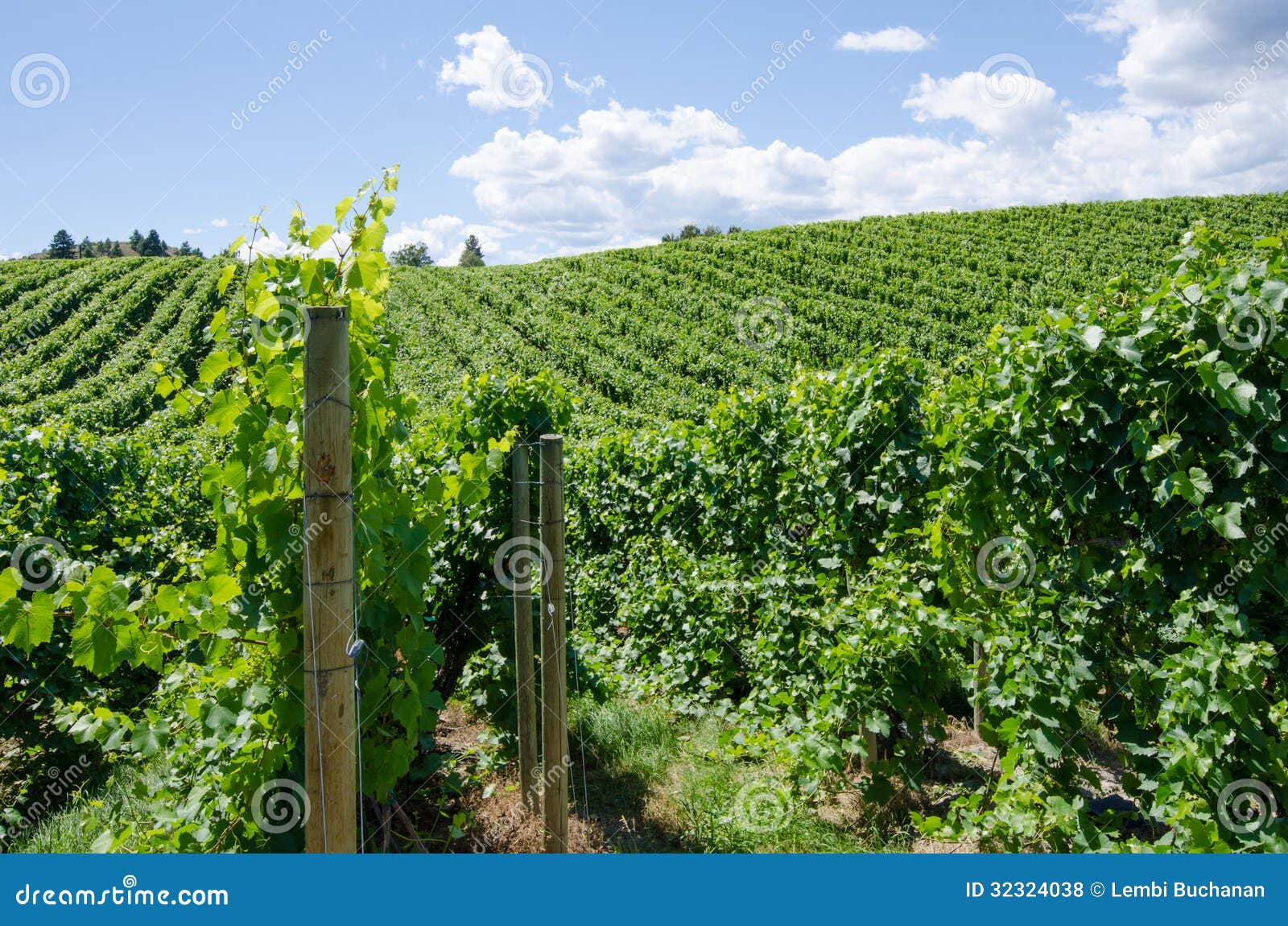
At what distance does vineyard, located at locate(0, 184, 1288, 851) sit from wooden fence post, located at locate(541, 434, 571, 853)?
1.02ft

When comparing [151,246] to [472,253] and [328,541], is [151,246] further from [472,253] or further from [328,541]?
[328,541]

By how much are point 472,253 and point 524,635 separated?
107248 mm

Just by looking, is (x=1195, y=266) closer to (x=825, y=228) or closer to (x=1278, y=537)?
(x=1278, y=537)

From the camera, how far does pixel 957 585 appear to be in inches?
163

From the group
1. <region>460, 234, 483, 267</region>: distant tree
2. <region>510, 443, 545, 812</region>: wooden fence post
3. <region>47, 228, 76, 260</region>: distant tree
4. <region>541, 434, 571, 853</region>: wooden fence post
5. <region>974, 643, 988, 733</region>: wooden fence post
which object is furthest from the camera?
<region>460, 234, 483, 267</region>: distant tree

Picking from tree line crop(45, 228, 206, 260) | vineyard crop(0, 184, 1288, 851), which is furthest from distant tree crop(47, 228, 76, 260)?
vineyard crop(0, 184, 1288, 851)

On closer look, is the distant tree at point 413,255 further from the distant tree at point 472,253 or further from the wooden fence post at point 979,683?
the wooden fence post at point 979,683

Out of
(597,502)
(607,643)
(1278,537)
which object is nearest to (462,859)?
(1278,537)

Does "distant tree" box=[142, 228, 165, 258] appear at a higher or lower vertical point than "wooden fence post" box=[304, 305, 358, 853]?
higher

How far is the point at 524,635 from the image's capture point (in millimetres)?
4012

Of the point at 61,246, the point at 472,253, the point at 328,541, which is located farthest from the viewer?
the point at 472,253

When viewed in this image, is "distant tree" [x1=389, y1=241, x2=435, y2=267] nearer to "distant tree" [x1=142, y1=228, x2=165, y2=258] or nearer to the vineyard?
"distant tree" [x1=142, y1=228, x2=165, y2=258]

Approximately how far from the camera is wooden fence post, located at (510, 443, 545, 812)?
389 centimetres

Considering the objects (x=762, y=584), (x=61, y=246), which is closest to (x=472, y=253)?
(x=61, y=246)
